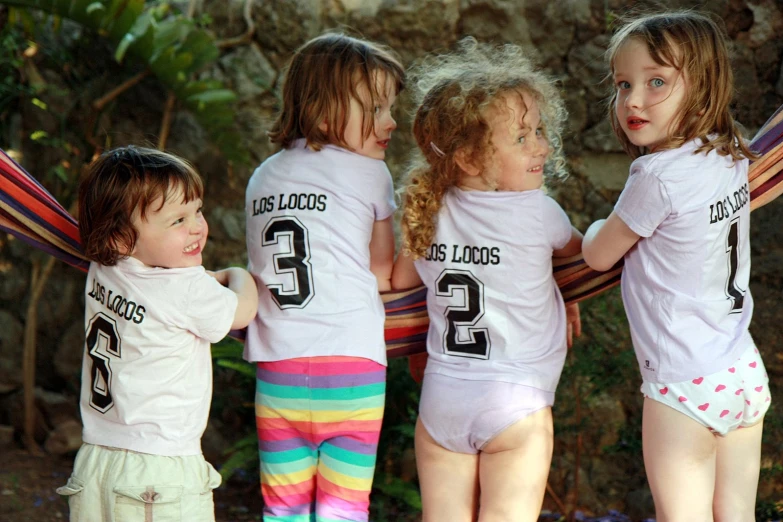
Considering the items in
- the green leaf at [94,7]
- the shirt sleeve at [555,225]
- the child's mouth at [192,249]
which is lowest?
the child's mouth at [192,249]

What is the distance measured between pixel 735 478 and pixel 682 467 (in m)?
0.15

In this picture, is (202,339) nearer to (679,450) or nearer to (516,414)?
(516,414)

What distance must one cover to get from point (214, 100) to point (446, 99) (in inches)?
69.9

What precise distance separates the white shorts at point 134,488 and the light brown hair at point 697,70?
129cm

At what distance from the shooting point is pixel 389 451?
11.6ft

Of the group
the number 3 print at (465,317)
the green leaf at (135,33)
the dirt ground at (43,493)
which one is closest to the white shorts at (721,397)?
the number 3 print at (465,317)

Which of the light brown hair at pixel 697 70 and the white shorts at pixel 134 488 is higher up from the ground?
the light brown hair at pixel 697 70

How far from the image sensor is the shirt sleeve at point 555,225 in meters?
2.18

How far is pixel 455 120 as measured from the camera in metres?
2.20

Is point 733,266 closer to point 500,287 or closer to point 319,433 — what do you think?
point 500,287

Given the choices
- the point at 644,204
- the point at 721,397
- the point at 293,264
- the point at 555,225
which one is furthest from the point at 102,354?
the point at 721,397

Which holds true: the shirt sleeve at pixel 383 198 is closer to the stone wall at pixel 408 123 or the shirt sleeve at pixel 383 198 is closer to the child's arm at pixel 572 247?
the child's arm at pixel 572 247

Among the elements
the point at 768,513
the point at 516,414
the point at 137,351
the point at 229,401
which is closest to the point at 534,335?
the point at 516,414

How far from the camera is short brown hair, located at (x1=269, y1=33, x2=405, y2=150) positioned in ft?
7.65
